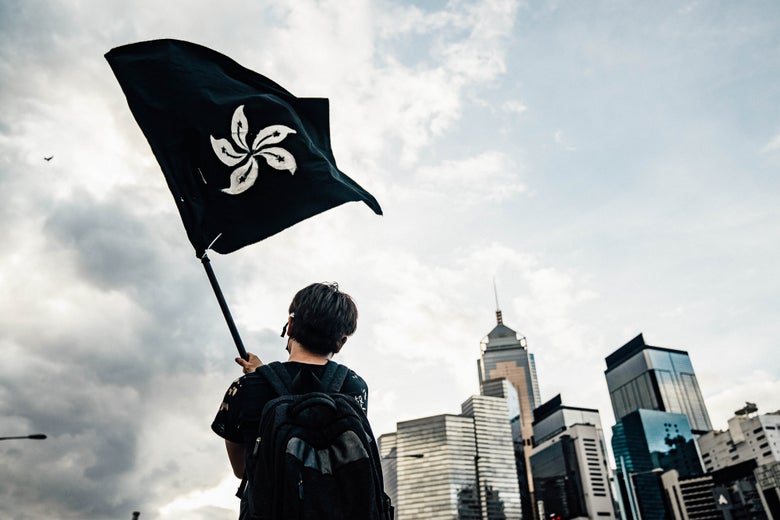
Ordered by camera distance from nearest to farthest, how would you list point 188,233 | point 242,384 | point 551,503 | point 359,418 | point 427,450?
point 359,418
point 242,384
point 188,233
point 551,503
point 427,450

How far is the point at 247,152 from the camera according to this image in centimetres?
494

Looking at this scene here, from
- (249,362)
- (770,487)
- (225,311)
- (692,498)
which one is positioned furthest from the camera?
(692,498)

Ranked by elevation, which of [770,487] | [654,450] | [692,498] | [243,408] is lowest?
[243,408]

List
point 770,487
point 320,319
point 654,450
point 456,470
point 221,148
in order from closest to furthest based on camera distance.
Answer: point 320,319 → point 221,148 → point 770,487 → point 456,470 → point 654,450

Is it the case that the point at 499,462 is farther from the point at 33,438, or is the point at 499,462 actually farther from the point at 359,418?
the point at 359,418

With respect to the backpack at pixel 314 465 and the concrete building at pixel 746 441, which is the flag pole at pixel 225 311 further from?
the concrete building at pixel 746 441

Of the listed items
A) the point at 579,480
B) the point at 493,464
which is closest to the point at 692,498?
the point at 579,480

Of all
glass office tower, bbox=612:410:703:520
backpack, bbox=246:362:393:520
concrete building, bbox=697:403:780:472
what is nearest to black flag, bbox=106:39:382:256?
backpack, bbox=246:362:393:520

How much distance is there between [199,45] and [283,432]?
4.09m

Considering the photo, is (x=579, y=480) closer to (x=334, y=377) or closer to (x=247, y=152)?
(x=247, y=152)

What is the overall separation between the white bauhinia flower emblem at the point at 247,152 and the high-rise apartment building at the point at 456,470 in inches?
7228

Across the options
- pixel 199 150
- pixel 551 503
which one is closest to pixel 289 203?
pixel 199 150

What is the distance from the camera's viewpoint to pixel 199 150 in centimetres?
486

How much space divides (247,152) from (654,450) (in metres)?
214
